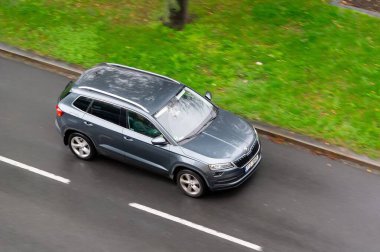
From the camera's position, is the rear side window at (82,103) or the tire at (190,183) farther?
the rear side window at (82,103)

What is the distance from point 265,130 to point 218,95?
1.57 meters

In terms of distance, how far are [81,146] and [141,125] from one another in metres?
1.62

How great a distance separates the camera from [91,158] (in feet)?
37.1

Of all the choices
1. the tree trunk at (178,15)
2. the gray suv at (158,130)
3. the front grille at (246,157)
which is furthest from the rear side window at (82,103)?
the tree trunk at (178,15)

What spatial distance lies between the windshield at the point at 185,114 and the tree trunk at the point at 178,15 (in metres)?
4.29

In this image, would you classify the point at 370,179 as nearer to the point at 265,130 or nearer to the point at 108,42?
the point at 265,130


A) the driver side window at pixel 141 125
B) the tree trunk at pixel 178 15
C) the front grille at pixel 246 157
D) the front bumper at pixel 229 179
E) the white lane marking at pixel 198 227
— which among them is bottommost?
the white lane marking at pixel 198 227

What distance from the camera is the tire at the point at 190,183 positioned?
1018 cm

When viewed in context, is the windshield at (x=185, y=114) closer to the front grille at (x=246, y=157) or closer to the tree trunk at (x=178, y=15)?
the front grille at (x=246, y=157)

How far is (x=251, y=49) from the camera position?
47.2 feet

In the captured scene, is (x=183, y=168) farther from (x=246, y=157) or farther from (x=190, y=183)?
(x=246, y=157)

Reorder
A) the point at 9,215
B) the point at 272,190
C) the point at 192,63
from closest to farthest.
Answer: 1. the point at 9,215
2. the point at 272,190
3. the point at 192,63

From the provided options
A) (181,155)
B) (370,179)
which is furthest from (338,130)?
(181,155)

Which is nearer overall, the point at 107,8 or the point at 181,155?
the point at 181,155
